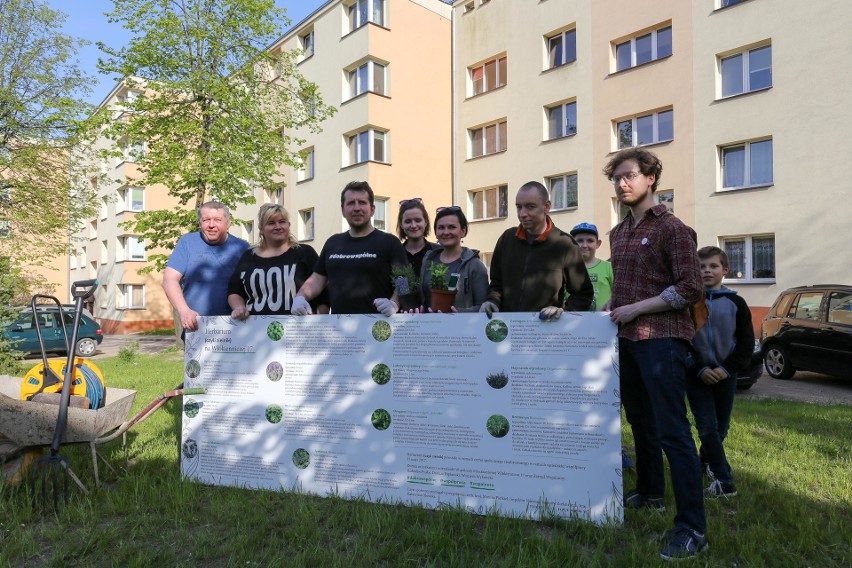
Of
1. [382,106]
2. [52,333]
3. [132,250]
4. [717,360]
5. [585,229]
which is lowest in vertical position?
[52,333]

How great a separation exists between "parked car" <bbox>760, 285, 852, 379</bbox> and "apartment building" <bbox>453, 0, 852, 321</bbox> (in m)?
3.70

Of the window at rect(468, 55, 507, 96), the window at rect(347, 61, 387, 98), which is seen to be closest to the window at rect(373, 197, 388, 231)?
the window at rect(347, 61, 387, 98)

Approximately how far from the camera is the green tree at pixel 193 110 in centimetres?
1452

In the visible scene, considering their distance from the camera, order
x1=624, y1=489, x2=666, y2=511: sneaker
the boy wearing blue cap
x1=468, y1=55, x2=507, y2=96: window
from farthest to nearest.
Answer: x1=468, y1=55, x2=507, y2=96: window < the boy wearing blue cap < x1=624, y1=489, x2=666, y2=511: sneaker

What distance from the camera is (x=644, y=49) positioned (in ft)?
55.4

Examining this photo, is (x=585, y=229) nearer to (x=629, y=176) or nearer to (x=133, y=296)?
(x=629, y=176)

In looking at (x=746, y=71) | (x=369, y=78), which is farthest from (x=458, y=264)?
(x=369, y=78)

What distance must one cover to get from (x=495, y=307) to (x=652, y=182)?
1161 mm

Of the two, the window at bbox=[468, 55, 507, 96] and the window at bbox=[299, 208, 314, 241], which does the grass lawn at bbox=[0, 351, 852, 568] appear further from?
the window at bbox=[299, 208, 314, 241]

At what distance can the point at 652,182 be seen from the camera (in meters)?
3.11

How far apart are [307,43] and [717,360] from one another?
84.5ft

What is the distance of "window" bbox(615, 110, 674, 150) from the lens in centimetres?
1619

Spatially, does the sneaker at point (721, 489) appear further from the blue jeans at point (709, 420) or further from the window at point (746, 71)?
the window at point (746, 71)

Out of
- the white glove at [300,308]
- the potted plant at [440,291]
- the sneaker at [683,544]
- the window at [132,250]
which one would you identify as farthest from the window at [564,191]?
the window at [132,250]
